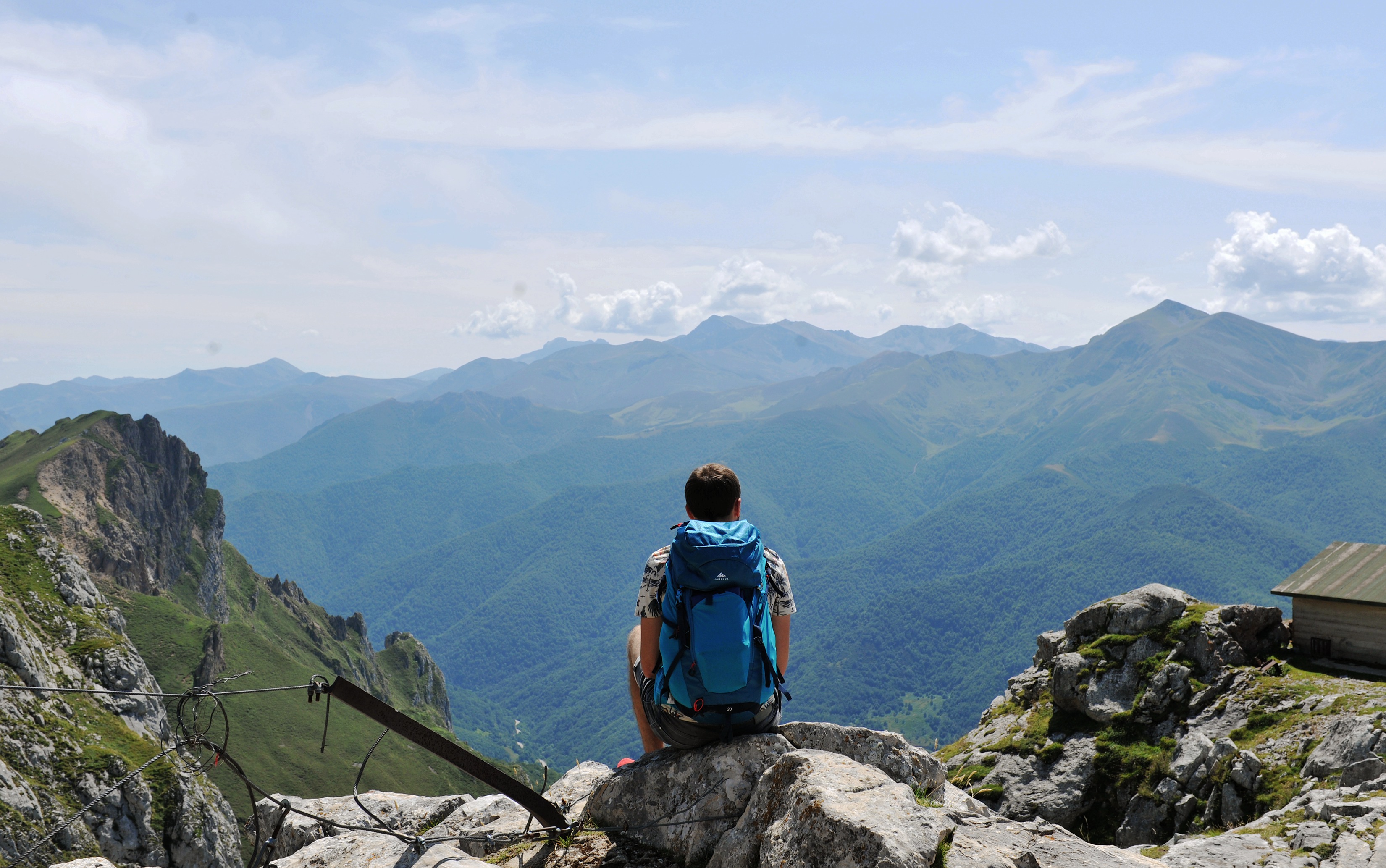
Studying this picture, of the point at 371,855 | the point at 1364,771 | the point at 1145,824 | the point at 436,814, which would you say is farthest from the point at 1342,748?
the point at 371,855

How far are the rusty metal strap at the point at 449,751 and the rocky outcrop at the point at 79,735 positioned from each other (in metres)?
50.2

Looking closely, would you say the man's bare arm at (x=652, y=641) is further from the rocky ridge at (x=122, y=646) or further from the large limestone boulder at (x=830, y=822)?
the rocky ridge at (x=122, y=646)

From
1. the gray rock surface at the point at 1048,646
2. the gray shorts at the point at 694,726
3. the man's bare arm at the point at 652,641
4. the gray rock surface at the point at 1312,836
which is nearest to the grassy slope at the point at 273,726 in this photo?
the gray rock surface at the point at 1048,646

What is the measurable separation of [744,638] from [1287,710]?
22.5 m

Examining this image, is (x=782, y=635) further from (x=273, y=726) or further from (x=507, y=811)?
(x=273, y=726)

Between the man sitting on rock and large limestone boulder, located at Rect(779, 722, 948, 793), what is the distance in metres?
1.38

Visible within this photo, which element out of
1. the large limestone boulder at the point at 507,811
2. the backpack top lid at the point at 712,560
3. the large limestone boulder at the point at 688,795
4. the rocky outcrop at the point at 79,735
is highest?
the backpack top lid at the point at 712,560

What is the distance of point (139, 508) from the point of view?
163 metres

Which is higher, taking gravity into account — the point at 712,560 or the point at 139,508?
the point at 712,560

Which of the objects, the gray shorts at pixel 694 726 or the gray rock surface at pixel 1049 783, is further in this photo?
the gray rock surface at pixel 1049 783

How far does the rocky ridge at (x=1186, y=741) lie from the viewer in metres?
14.9

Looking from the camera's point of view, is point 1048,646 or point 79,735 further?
point 79,735

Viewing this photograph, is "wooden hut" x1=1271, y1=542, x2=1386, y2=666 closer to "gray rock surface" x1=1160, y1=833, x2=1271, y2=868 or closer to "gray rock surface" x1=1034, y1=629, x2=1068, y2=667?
"gray rock surface" x1=1034, y1=629, x2=1068, y2=667

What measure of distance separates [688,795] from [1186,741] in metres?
20.2
